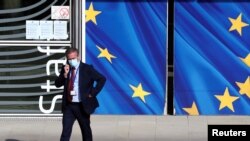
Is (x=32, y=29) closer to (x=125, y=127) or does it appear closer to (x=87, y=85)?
(x=125, y=127)

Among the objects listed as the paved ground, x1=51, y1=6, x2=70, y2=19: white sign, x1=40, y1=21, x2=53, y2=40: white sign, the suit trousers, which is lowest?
the paved ground

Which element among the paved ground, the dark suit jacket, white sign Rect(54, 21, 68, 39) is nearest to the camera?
the dark suit jacket

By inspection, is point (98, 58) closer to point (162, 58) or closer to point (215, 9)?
point (162, 58)

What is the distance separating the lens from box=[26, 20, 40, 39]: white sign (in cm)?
1278

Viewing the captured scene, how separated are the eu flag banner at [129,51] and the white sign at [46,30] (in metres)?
0.68

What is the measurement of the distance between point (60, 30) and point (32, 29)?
515mm

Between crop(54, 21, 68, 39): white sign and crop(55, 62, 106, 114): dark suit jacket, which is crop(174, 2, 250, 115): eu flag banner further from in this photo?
crop(55, 62, 106, 114): dark suit jacket

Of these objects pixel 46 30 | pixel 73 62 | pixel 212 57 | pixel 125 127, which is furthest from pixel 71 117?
pixel 212 57

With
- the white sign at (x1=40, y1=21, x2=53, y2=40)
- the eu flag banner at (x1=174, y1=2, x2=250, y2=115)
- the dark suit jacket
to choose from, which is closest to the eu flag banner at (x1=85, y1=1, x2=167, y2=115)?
the eu flag banner at (x1=174, y1=2, x2=250, y2=115)

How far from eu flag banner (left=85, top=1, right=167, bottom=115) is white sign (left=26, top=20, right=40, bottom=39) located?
36.5 inches

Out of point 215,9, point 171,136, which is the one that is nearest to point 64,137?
point 171,136

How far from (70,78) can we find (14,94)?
144 inches

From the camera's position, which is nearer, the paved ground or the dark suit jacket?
the dark suit jacket

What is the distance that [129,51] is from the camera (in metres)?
12.8
